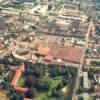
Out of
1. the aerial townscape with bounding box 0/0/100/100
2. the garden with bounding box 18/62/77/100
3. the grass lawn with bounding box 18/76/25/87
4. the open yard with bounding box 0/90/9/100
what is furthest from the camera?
the grass lawn with bounding box 18/76/25/87

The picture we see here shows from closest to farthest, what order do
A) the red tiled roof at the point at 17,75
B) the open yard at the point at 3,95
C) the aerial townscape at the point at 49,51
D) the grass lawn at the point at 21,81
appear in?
the open yard at the point at 3,95 < the aerial townscape at the point at 49,51 < the red tiled roof at the point at 17,75 < the grass lawn at the point at 21,81

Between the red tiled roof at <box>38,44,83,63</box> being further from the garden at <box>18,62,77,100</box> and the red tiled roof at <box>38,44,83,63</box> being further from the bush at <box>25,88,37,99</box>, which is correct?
the bush at <box>25,88,37,99</box>

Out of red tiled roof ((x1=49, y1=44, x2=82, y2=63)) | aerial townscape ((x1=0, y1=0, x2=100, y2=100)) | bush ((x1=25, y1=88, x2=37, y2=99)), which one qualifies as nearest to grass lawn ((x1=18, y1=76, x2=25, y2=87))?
aerial townscape ((x1=0, y1=0, x2=100, y2=100))

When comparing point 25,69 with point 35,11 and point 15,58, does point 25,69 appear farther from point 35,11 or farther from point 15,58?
point 35,11

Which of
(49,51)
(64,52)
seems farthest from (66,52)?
(49,51)

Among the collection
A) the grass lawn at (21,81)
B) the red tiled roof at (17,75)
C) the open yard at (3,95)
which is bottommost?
the open yard at (3,95)

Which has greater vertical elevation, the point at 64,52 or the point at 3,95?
the point at 64,52

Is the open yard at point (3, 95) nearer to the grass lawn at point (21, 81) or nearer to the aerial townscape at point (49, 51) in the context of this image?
the aerial townscape at point (49, 51)

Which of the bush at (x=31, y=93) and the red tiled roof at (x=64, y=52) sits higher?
the red tiled roof at (x=64, y=52)

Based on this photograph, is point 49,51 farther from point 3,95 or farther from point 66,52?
point 3,95

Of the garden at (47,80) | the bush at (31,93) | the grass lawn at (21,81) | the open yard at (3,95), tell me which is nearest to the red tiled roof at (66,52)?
A: the garden at (47,80)
